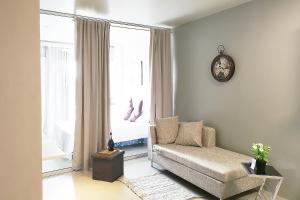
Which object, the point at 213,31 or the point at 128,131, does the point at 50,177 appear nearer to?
the point at 128,131

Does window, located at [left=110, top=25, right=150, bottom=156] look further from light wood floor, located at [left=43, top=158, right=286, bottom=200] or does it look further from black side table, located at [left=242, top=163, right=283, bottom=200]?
black side table, located at [left=242, top=163, right=283, bottom=200]

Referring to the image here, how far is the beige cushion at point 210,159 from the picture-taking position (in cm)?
270

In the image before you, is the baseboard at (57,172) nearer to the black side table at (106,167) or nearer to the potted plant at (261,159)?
the black side table at (106,167)

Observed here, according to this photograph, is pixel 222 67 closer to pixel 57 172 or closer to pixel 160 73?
pixel 160 73

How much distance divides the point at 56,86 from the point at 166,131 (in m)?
3.40

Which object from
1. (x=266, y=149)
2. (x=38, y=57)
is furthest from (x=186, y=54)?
(x=38, y=57)

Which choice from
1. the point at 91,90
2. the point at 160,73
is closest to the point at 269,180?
the point at 160,73

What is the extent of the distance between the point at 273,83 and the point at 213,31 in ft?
4.40

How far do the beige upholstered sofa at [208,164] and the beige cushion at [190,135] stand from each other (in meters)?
0.09

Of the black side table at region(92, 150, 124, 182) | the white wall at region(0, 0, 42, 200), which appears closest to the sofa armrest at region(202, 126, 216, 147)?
the black side table at region(92, 150, 124, 182)

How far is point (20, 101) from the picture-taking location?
1.20 m

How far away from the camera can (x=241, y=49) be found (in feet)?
11.0

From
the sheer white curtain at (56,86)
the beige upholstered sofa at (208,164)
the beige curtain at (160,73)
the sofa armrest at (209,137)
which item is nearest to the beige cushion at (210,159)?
the beige upholstered sofa at (208,164)

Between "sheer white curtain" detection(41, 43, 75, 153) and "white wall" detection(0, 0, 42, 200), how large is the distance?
14.9ft
